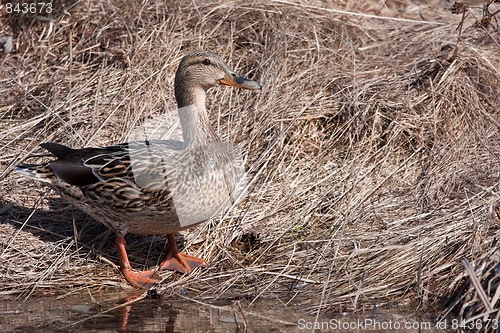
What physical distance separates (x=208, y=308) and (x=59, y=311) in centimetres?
90

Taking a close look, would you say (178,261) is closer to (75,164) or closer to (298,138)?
(75,164)

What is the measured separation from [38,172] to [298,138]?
2.01 m

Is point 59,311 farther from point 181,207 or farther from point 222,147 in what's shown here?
point 222,147

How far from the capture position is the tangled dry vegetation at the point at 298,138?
5.32 m

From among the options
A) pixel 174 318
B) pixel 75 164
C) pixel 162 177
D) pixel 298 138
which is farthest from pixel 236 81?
pixel 174 318

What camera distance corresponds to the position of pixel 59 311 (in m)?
5.21

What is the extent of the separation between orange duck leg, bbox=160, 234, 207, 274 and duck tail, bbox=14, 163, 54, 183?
0.89 meters

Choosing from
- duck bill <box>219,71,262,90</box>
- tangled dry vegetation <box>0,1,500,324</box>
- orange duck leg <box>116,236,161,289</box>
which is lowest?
orange duck leg <box>116,236,161,289</box>

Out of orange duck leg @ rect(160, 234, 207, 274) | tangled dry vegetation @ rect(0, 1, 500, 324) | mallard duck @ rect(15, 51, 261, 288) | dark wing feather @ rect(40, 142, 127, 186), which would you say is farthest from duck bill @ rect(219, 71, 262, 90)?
orange duck leg @ rect(160, 234, 207, 274)

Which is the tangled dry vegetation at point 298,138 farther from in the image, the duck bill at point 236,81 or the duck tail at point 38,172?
the duck bill at point 236,81

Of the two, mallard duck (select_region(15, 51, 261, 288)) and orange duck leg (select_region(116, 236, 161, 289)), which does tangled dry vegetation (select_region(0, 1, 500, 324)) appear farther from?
mallard duck (select_region(15, 51, 261, 288))

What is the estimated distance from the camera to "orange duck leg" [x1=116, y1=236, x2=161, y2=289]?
5.56 meters

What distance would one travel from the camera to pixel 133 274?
5.62m

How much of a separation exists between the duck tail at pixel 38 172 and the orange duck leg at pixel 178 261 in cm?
89
